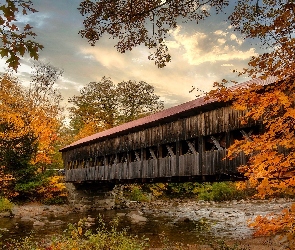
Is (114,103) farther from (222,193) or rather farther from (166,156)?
(166,156)

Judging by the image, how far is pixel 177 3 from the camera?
5305 mm

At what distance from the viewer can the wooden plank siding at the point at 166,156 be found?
9.83 metres

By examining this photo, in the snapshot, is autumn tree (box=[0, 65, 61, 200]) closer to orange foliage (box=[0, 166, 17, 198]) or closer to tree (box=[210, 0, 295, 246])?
orange foliage (box=[0, 166, 17, 198])

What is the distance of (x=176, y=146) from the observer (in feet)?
38.6

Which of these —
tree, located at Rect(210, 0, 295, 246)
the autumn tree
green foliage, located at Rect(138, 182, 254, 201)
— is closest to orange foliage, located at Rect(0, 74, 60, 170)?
the autumn tree

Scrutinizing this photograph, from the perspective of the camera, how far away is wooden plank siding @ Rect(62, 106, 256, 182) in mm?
9828

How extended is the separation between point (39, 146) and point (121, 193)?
291 inches

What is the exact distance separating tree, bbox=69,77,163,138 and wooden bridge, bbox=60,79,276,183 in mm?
10486

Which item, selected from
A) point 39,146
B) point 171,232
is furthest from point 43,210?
point 171,232

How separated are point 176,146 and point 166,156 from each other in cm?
75

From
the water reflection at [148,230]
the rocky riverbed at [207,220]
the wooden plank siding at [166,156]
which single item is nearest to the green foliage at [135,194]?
the rocky riverbed at [207,220]

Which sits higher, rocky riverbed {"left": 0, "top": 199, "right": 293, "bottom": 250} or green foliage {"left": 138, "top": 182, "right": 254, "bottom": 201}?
green foliage {"left": 138, "top": 182, "right": 254, "bottom": 201}

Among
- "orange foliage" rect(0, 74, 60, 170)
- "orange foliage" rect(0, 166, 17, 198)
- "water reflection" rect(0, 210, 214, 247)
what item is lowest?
"water reflection" rect(0, 210, 214, 247)

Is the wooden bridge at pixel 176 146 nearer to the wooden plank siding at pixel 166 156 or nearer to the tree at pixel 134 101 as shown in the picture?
the wooden plank siding at pixel 166 156
